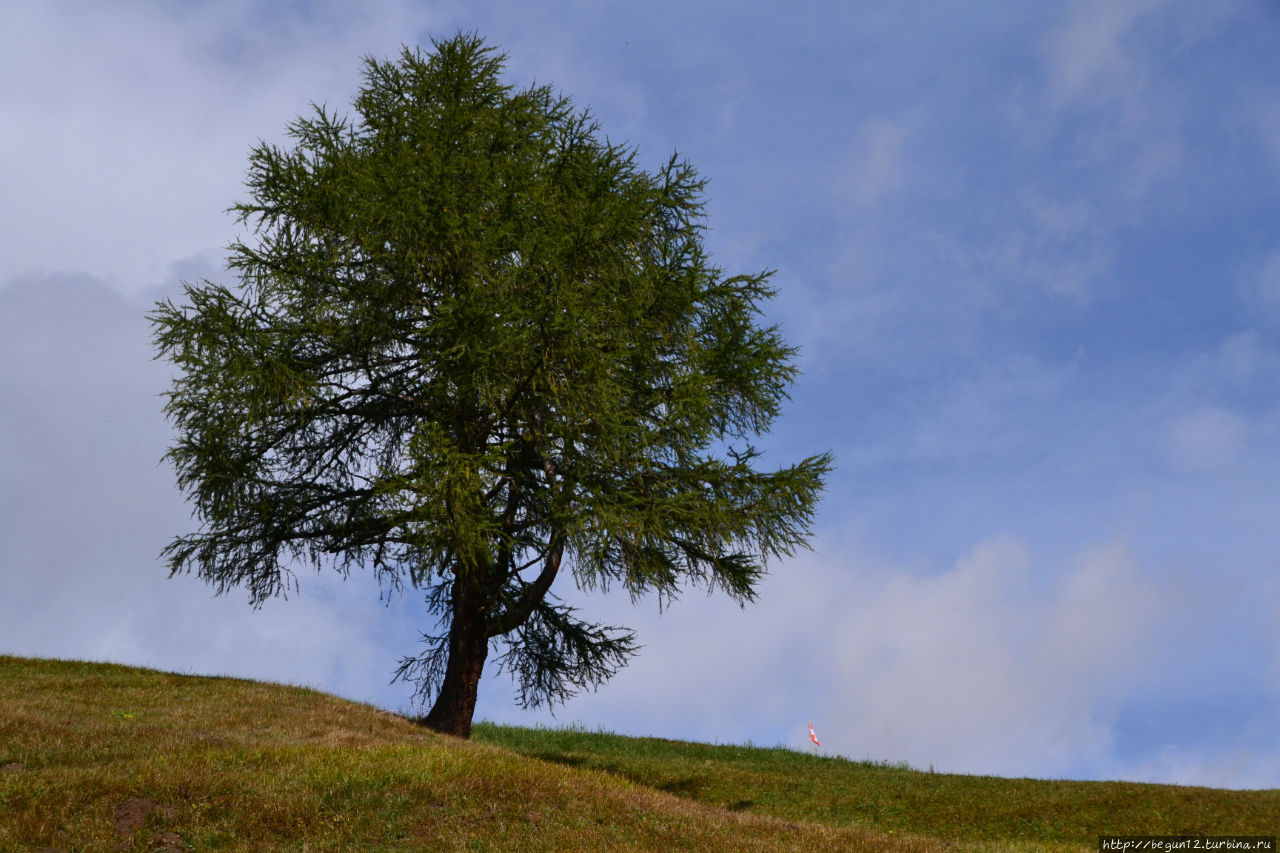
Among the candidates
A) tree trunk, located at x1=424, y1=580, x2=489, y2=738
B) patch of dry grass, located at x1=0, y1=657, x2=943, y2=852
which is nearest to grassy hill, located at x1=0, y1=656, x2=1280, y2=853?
patch of dry grass, located at x1=0, y1=657, x2=943, y2=852

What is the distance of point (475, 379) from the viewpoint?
57.4 feet

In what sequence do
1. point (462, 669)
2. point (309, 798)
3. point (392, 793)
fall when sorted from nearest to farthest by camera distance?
point (309, 798), point (392, 793), point (462, 669)

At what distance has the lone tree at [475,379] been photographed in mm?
17734

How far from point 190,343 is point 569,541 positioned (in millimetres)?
7931

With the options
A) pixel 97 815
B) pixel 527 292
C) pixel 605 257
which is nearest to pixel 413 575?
pixel 527 292

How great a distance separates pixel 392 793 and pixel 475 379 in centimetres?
740

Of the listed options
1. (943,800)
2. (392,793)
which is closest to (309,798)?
(392,793)

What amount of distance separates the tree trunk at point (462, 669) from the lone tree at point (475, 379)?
1.7 inches

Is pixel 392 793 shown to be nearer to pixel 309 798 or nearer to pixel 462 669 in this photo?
pixel 309 798

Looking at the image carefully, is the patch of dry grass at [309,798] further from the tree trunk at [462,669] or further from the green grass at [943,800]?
the green grass at [943,800]

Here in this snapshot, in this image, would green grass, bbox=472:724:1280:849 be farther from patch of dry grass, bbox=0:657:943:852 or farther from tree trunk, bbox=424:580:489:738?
patch of dry grass, bbox=0:657:943:852

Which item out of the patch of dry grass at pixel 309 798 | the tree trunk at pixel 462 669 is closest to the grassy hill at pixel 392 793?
the patch of dry grass at pixel 309 798

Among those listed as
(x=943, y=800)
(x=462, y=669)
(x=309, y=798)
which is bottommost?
(x=309, y=798)

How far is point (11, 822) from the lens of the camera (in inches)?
428
